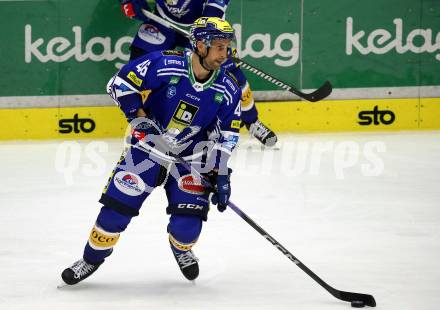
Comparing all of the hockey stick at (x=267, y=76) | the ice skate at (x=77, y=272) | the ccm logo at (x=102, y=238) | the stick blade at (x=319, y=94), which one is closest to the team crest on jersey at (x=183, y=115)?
the ccm logo at (x=102, y=238)

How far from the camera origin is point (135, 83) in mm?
→ 4676

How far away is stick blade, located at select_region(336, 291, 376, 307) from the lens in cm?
452

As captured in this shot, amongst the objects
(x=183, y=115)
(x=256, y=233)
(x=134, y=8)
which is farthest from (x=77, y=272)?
(x=134, y=8)

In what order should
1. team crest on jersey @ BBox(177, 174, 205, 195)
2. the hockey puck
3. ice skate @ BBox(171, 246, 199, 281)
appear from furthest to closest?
ice skate @ BBox(171, 246, 199, 281), team crest on jersey @ BBox(177, 174, 205, 195), the hockey puck

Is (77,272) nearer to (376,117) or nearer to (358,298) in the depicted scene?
(358,298)

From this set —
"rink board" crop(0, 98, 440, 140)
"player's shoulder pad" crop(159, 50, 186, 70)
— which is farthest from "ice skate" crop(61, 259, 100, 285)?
"rink board" crop(0, 98, 440, 140)

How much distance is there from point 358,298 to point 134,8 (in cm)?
398

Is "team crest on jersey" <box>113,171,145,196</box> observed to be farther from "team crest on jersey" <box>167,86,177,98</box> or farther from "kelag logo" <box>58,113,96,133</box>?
"kelag logo" <box>58,113,96,133</box>

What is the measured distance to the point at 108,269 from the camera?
5109mm

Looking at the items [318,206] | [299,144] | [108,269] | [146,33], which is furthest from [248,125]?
[108,269]

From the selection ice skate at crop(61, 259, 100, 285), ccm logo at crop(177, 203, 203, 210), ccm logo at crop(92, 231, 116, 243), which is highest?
ccm logo at crop(177, 203, 203, 210)

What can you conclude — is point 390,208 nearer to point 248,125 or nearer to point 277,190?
point 277,190

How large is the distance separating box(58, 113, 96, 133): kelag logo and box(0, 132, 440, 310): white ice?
0.18 m

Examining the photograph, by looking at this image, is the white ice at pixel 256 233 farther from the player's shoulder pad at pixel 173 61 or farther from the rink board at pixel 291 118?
the player's shoulder pad at pixel 173 61
